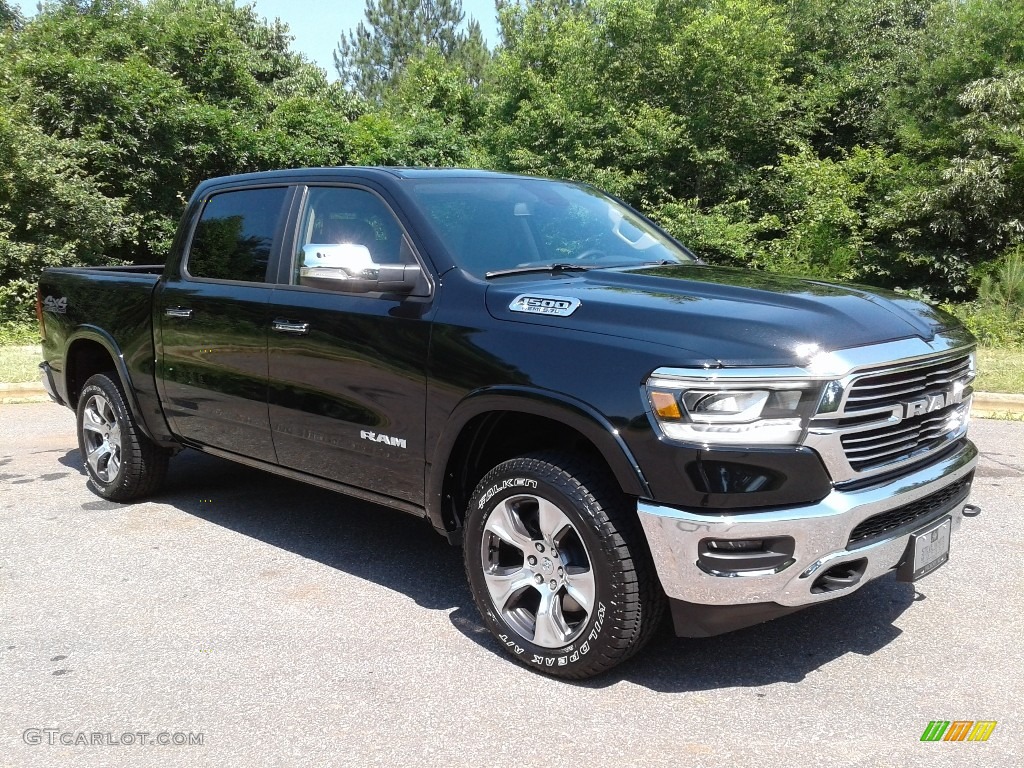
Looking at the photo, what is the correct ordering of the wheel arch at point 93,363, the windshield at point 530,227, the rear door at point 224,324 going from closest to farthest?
the windshield at point 530,227 < the rear door at point 224,324 < the wheel arch at point 93,363

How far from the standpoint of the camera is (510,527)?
11.8 ft

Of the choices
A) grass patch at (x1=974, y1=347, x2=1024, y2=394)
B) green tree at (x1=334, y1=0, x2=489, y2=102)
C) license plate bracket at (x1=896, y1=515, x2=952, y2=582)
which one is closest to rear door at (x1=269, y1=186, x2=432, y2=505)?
license plate bracket at (x1=896, y1=515, x2=952, y2=582)

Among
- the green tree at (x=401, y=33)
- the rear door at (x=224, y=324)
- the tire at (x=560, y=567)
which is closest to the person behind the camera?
the tire at (x=560, y=567)

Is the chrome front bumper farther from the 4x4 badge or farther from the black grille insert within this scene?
the 4x4 badge

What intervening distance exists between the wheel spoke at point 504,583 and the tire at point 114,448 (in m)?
2.98

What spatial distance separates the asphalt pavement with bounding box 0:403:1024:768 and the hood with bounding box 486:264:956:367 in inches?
50.0

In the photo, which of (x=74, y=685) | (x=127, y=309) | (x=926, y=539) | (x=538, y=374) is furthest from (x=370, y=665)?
(x=127, y=309)

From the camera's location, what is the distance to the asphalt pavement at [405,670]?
10.0 feet

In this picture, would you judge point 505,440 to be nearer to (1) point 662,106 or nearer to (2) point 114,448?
(2) point 114,448

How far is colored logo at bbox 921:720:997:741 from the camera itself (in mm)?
3084

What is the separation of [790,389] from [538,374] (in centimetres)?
90

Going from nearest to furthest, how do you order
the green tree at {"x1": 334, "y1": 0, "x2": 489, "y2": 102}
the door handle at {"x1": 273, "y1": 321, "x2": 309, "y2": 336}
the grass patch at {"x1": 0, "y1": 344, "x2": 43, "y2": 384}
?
1. the door handle at {"x1": 273, "y1": 321, "x2": 309, "y2": 336}
2. the grass patch at {"x1": 0, "y1": 344, "x2": 43, "y2": 384}
3. the green tree at {"x1": 334, "y1": 0, "x2": 489, "y2": 102}

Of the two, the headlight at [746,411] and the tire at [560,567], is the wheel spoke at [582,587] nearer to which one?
the tire at [560,567]

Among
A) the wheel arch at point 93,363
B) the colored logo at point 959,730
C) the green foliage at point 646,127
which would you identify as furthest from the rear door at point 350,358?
the green foliage at point 646,127
